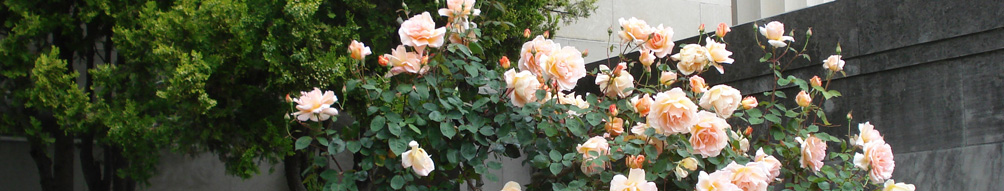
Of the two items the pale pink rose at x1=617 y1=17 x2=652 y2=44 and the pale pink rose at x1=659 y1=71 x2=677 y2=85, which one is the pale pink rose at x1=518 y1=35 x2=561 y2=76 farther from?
the pale pink rose at x1=659 y1=71 x2=677 y2=85

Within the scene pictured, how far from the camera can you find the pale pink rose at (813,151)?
2883 millimetres

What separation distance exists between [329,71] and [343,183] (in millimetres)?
2948

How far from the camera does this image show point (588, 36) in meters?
8.27

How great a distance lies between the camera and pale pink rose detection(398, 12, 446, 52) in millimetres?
2656

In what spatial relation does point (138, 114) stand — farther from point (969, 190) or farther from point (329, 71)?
point (969, 190)

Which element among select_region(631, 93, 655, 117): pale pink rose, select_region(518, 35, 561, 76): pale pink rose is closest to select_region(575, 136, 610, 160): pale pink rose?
select_region(631, 93, 655, 117): pale pink rose

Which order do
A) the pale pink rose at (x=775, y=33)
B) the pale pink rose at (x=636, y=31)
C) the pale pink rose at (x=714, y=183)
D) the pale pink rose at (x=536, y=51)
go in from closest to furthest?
the pale pink rose at (x=714, y=183)
the pale pink rose at (x=536, y=51)
the pale pink rose at (x=636, y=31)
the pale pink rose at (x=775, y=33)

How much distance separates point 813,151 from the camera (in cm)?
290

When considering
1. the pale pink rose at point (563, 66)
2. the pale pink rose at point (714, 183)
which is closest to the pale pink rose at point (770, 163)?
the pale pink rose at point (714, 183)

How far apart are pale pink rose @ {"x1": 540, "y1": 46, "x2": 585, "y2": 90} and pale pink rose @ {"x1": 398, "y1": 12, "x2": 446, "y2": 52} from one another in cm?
31

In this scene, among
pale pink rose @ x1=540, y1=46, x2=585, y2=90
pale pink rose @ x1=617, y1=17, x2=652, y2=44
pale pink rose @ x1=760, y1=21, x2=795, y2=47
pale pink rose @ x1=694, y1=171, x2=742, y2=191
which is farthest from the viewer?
pale pink rose @ x1=760, y1=21, x2=795, y2=47

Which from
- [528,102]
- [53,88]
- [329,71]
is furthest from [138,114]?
[528,102]

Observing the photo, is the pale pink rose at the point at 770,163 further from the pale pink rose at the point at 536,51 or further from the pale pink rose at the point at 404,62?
the pale pink rose at the point at 404,62

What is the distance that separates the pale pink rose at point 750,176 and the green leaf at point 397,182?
0.95 m
